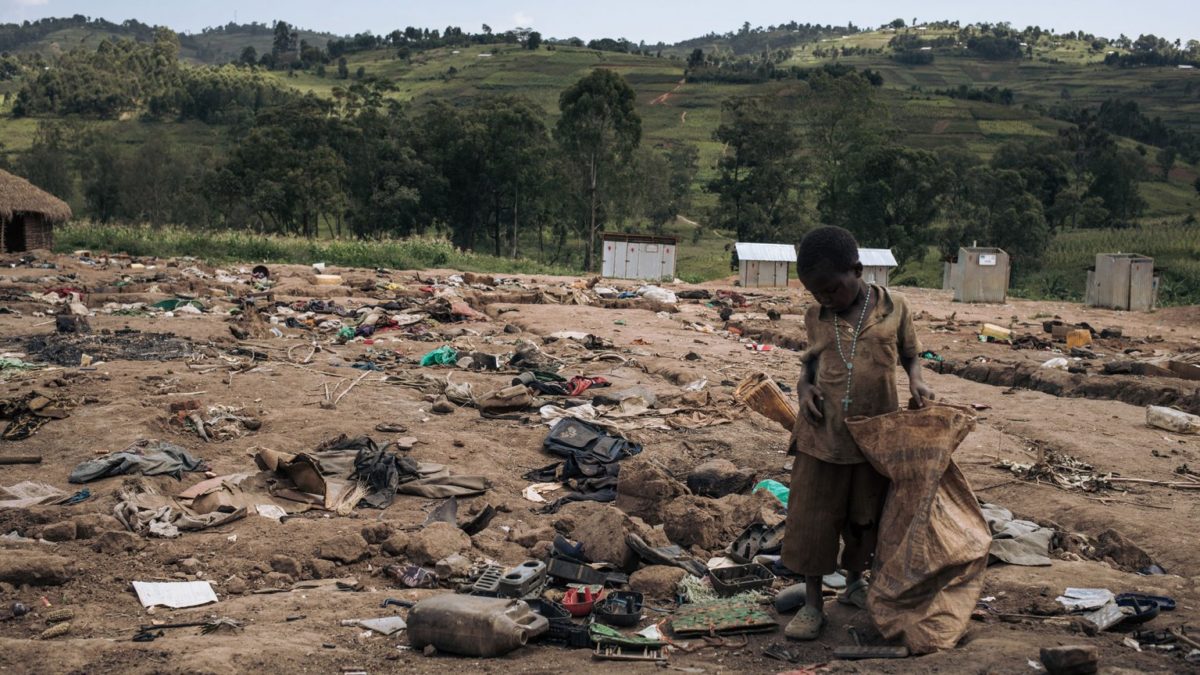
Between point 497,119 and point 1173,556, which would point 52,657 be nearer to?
point 1173,556

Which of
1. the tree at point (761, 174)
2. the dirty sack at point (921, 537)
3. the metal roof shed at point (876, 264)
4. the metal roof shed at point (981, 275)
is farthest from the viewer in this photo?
the tree at point (761, 174)

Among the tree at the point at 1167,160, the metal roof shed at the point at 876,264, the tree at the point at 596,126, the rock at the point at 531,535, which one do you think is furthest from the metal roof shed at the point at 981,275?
the tree at the point at 1167,160

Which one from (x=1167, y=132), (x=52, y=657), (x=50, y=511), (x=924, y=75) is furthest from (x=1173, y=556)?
(x=924, y=75)

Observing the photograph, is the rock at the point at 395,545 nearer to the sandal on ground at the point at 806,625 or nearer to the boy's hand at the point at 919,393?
the sandal on ground at the point at 806,625

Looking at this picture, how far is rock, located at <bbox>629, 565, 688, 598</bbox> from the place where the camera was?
4.73m

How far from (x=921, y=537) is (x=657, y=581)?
1.41 metres

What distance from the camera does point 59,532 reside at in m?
5.30

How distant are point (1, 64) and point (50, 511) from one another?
125949mm

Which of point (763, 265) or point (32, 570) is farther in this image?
point (763, 265)

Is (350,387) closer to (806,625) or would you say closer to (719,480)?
(719,480)

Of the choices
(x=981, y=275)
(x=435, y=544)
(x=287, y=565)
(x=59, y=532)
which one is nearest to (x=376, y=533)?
(x=435, y=544)

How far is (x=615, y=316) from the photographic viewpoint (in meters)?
16.9

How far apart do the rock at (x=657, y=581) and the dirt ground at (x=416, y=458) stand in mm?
80

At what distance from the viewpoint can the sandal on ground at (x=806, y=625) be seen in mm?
3949
